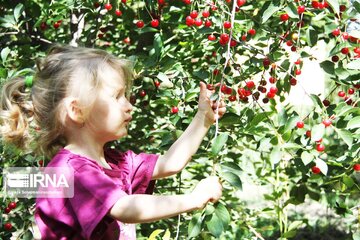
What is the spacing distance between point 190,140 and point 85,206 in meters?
0.50

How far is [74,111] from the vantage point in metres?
1.93

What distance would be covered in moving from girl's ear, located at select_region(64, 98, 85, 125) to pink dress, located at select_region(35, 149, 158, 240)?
107mm

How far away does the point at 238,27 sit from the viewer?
246 cm

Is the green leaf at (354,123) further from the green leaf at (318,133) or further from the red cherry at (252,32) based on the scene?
the red cherry at (252,32)

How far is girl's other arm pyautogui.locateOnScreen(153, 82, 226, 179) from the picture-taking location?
2033 mm

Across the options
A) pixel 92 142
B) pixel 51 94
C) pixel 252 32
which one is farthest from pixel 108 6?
pixel 92 142

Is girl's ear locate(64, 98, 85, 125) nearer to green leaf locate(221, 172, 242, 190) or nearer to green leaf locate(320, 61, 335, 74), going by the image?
green leaf locate(221, 172, 242, 190)

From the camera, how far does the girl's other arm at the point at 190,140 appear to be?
6.67ft

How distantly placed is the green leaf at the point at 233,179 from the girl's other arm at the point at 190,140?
0.31 metres

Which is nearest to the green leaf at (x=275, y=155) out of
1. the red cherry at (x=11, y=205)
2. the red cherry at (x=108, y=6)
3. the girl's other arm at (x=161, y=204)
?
the girl's other arm at (x=161, y=204)

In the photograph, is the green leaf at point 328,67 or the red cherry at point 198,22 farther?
the red cherry at point 198,22

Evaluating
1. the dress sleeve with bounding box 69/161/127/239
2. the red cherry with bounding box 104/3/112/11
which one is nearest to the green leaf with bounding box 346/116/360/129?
the dress sleeve with bounding box 69/161/127/239

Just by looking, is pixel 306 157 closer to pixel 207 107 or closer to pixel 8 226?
pixel 207 107

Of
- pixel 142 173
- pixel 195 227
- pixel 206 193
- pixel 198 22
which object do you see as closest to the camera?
pixel 206 193
